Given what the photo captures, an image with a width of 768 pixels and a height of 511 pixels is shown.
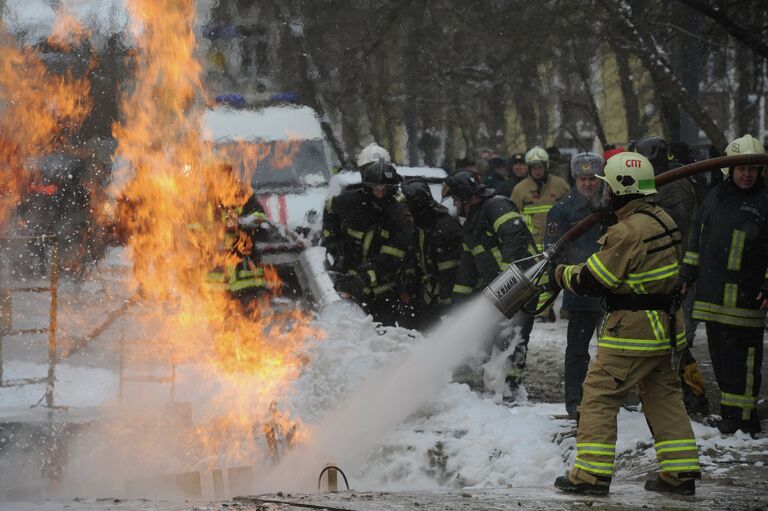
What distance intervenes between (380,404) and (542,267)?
82.3 inches

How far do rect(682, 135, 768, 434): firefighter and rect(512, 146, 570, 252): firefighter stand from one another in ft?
17.8

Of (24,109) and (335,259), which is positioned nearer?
(335,259)

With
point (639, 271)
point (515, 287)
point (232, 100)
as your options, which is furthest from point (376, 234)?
point (232, 100)

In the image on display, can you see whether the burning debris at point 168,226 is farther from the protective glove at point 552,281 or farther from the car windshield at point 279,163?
the protective glove at point 552,281

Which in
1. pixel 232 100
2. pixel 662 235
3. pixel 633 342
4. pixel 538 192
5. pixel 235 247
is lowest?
pixel 633 342

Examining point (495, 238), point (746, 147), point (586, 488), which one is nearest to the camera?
point (586, 488)

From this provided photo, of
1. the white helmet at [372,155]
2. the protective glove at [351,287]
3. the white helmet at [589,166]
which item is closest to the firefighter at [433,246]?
the white helmet at [372,155]

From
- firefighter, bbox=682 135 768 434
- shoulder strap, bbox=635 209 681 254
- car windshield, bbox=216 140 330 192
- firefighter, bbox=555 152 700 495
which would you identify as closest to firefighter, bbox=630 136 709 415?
firefighter, bbox=682 135 768 434

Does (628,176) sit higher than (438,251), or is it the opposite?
(628,176)

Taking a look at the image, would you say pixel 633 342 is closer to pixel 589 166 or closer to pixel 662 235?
pixel 662 235

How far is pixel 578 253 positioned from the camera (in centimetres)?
799

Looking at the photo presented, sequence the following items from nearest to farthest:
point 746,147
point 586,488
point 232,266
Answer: point 586,488 → point 746,147 → point 232,266

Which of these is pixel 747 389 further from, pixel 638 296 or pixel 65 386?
pixel 65 386

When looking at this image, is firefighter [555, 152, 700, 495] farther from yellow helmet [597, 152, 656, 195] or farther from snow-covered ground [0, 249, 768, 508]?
snow-covered ground [0, 249, 768, 508]
